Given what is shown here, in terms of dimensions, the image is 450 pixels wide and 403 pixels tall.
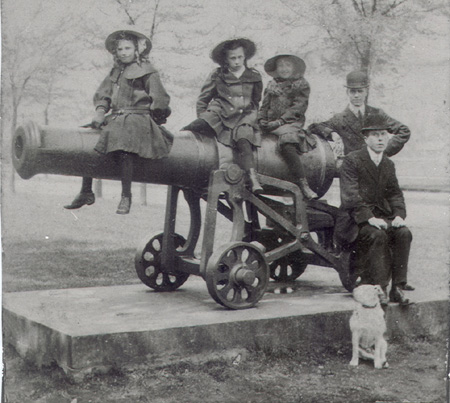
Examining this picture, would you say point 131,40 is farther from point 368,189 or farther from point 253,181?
point 368,189

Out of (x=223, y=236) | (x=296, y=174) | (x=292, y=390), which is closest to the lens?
(x=292, y=390)

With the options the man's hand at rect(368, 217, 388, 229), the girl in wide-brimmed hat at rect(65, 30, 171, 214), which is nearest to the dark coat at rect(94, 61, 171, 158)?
the girl in wide-brimmed hat at rect(65, 30, 171, 214)

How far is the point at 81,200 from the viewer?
5.95 metres

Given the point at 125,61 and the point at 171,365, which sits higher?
the point at 125,61

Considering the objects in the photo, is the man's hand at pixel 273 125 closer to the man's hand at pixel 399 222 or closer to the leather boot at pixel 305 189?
the leather boot at pixel 305 189

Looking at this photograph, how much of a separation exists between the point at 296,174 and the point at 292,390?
2231mm

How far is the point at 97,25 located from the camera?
9742mm

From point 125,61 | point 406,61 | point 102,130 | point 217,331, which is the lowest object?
point 217,331

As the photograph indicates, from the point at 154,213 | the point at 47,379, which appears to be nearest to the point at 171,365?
the point at 47,379

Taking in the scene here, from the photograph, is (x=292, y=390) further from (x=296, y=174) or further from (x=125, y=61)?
(x=125, y=61)

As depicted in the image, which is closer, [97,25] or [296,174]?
[296,174]

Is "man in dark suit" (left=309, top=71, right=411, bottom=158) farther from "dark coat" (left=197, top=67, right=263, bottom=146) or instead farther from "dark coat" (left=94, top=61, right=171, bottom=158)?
"dark coat" (left=94, top=61, right=171, bottom=158)

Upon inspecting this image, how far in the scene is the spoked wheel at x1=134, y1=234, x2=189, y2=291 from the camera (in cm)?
Result: 689

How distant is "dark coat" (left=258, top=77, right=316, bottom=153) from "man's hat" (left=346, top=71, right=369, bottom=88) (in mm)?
395
